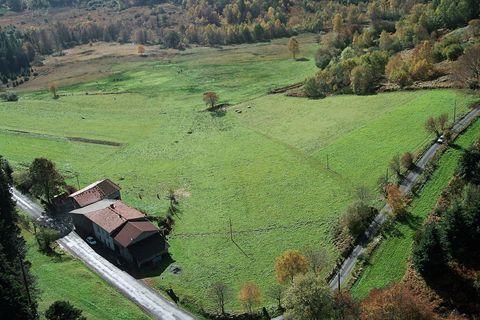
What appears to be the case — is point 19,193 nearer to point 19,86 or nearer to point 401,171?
point 401,171

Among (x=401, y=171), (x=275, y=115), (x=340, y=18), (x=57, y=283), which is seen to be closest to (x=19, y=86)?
(x=275, y=115)

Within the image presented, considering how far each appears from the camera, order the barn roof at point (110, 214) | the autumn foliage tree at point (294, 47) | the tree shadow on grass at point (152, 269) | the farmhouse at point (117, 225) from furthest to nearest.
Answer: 1. the autumn foliage tree at point (294, 47)
2. the barn roof at point (110, 214)
3. the farmhouse at point (117, 225)
4. the tree shadow on grass at point (152, 269)

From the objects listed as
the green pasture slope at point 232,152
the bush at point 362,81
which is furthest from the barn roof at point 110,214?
the bush at point 362,81

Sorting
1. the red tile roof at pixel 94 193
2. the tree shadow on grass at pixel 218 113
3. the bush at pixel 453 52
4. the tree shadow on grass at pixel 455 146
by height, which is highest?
the bush at pixel 453 52

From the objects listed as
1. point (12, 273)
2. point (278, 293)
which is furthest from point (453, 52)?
point (12, 273)

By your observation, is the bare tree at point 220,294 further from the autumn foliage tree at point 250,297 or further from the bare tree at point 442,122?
the bare tree at point 442,122

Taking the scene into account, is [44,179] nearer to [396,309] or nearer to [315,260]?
[315,260]
